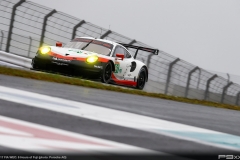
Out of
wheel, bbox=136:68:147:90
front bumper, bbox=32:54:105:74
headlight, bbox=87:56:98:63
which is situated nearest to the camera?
front bumper, bbox=32:54:105:74

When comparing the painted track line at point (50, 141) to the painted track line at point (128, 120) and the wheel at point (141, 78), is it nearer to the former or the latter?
the painted track line at point (128, 120)

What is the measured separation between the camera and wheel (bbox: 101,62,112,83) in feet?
55.1

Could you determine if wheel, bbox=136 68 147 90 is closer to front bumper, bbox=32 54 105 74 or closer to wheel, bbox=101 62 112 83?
wheel, bbox=101 62 112 83

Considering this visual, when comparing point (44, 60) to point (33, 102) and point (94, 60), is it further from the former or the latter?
point (33, 102)

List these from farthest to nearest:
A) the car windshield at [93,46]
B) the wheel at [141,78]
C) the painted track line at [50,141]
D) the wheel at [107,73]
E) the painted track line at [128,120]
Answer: the wheel at [141,78] → the car windshield at [93,46] → the wheel at [107,73] → the painted track line at [128,120] → the painted track line at [50,141]

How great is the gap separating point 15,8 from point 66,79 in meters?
6.55

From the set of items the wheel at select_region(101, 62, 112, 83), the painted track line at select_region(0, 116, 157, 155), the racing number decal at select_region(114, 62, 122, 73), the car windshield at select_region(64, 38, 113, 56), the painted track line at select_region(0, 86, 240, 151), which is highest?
the car windshield at select_region(64, 38, 113, 56)

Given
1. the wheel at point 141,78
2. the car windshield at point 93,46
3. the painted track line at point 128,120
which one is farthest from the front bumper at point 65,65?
the painted track line at point 128,120

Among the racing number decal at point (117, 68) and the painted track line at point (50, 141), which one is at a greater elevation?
the racing number decal at point (117, 68)

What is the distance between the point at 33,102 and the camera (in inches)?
303

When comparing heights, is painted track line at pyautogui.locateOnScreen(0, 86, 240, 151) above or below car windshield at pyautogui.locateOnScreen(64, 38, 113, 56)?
below

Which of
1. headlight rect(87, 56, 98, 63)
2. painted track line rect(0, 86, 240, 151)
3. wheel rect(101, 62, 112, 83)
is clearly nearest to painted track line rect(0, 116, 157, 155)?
painted track line rect(0, 86, 240, 151)

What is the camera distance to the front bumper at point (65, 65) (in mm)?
16297

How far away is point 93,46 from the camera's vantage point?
57.5ft
